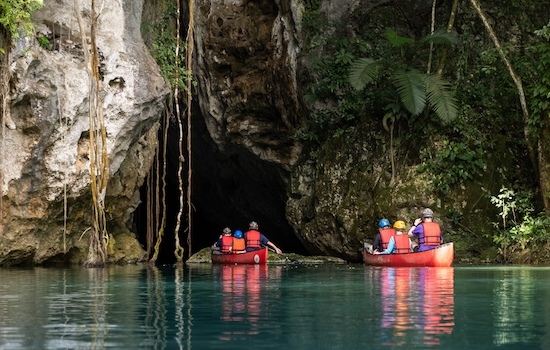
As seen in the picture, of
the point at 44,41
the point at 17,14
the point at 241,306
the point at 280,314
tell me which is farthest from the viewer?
the point at 44,41

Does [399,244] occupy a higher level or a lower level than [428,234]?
lower

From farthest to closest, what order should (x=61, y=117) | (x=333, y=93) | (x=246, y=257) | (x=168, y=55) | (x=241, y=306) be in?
(x=333, y=93), (x=168, y=55), (x=246, y=257), (x=61, y=117), (x=241, y=306)

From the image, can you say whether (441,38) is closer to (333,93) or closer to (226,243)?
(333,93)

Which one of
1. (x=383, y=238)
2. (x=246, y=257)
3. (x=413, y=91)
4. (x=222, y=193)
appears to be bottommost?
(x=246, y=257)

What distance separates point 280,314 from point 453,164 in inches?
606

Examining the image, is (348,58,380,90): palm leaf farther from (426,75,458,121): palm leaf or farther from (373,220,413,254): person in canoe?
(373,220,413,254): person in canoe

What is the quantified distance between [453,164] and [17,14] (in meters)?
11.3

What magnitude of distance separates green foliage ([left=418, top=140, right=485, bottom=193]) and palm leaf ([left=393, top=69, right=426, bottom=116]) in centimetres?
157

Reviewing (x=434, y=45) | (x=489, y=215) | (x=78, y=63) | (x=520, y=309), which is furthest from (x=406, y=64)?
(x=520, y=309)

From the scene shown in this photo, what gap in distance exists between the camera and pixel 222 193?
32.6 m

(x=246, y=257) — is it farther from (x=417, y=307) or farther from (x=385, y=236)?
(x=417, y=307)

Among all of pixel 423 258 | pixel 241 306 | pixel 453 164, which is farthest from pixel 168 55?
pixel 241 306

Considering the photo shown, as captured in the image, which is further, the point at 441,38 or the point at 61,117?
the point at 441,38

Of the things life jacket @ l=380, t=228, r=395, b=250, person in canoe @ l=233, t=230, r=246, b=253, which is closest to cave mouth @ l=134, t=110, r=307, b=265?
person in canoe @ l=233, t=230, r=246, b=253
